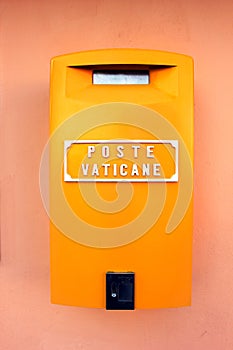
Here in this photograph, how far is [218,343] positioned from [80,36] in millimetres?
1099

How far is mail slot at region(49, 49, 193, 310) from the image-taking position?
1000 millimetres

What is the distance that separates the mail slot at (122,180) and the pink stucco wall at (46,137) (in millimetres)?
255

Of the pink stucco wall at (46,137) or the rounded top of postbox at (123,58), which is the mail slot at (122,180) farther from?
the pink stucco wall at (46,137)

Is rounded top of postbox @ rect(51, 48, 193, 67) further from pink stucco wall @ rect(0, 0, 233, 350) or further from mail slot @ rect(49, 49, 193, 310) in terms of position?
pink stucco wall @ rect(0, 0, 233, 350)

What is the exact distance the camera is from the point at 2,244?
1292 millimetres

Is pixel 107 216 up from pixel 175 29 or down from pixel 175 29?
down

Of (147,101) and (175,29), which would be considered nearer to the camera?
(147,101)

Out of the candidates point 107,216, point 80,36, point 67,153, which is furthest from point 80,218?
point 80,36

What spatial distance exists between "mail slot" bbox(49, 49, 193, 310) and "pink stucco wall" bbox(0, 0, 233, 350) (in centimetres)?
26

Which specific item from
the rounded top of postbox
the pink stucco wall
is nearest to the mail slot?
the rounded top of postbox

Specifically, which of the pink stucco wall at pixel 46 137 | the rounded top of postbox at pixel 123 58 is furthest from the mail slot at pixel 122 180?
the pink stucco wall at pixel 46 137

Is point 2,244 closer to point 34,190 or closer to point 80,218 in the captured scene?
point 34,190

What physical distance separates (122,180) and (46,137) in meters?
0.39

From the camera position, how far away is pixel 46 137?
1.27 m
